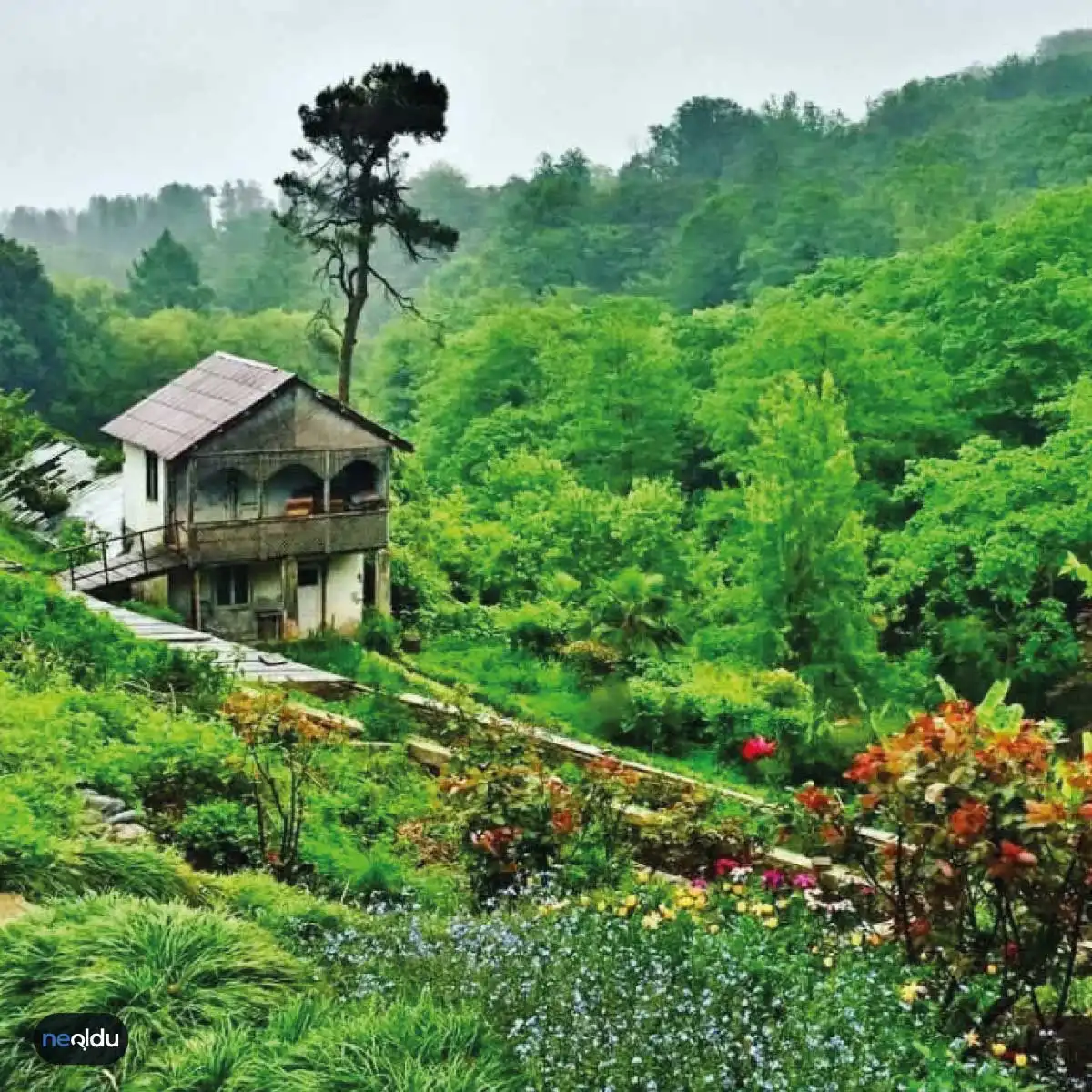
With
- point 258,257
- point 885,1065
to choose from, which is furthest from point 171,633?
point 258,257

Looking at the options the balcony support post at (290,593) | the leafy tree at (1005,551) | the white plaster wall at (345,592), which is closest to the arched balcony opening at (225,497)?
the balcony support post at (290,593)

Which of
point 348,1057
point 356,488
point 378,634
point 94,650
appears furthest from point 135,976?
point 356,488

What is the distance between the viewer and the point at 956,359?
34656mm

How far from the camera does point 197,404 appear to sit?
2838cm

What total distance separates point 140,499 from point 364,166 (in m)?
11.8

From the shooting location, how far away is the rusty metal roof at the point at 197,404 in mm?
27141

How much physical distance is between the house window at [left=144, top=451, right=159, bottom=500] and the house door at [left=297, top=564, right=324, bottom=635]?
335cm

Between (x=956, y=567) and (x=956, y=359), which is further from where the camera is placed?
(x=956, y=359)

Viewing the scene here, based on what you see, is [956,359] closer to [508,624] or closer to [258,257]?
[508,624]

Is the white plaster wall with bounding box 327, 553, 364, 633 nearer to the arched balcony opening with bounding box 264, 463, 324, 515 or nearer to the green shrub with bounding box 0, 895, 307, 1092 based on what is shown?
the arched balcony opening with bounding box 264, 463, 324, 515

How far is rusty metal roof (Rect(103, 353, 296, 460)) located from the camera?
27141 millimetres

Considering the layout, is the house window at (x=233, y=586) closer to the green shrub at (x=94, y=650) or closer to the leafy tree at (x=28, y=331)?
the green shrub at (x=94, y=650)

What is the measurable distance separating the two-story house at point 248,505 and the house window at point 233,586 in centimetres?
2

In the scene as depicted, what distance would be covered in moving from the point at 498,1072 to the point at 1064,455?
938 inches
